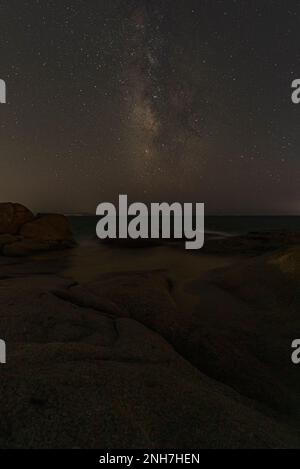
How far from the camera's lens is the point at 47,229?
96.8 ft

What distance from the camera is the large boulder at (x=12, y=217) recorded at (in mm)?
28583

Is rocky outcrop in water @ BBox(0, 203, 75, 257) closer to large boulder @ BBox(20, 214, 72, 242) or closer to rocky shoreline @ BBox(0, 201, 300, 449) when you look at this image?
large boulder @ BBox(20, 214, 72, 242)

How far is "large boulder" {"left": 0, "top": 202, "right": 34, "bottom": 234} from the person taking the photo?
93.8 feet

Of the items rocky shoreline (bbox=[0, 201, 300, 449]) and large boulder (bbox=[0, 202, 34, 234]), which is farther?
large boulder (bbox=[0, 202, 34, 234])

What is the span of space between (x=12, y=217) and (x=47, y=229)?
3694mm

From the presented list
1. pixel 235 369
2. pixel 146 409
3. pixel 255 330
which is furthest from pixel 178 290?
pixel 146 409

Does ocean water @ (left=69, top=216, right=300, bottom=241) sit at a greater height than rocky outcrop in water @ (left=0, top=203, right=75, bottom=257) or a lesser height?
greater

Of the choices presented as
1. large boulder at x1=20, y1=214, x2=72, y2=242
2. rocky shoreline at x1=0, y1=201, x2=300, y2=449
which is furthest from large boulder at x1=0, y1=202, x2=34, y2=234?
rocky shoreline at x1=0, y1=201, x2=300, y2=449

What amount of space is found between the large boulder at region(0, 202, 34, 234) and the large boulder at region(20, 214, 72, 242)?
0.71m

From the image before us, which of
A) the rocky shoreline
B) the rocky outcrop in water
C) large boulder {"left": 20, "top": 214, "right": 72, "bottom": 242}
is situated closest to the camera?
the rocky shoreline

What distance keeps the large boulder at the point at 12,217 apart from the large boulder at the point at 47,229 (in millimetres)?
705

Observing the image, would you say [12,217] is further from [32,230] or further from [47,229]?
[47,229]

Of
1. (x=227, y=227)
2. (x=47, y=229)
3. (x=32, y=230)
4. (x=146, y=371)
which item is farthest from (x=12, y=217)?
(x=227, y=227)
